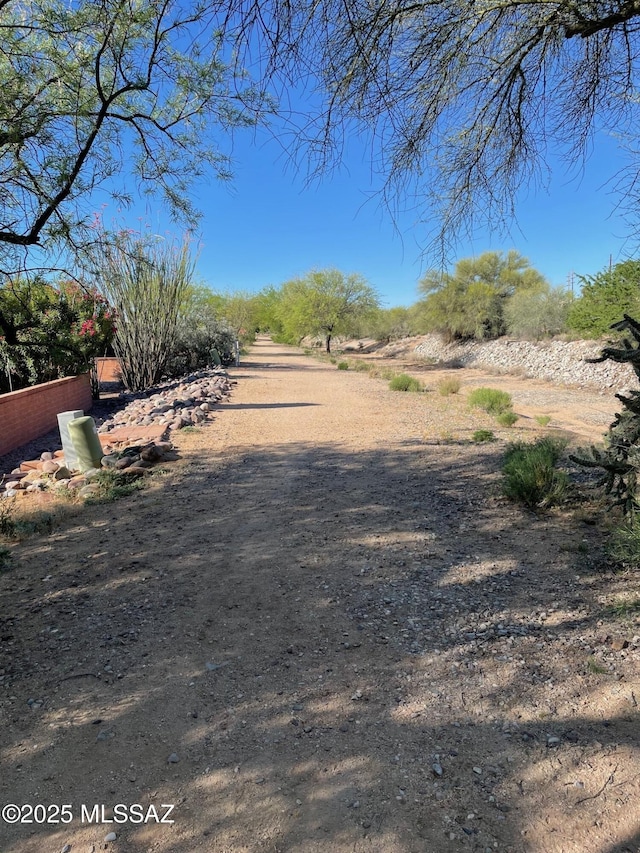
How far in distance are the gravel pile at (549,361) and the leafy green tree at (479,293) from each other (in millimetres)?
1547

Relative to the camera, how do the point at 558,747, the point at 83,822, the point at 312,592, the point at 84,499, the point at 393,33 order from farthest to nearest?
the point at 84,499 < the point at 312,592 < the point at 393,33 < the point at 558,747 < the point at 83,822

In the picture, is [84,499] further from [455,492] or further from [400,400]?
[400,400]

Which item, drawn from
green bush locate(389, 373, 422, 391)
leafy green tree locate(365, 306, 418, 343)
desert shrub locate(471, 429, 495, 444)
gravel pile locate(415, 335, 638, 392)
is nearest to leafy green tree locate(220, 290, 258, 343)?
leafy green tree locate(365, 306, 418, 343)

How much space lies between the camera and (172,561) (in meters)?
4.54

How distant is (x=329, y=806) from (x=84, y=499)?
5119 millimetres

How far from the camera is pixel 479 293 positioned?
38.9 m

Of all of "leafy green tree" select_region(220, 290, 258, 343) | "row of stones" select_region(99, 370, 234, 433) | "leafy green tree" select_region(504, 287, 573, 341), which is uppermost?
"leafy green tree" select_region(220, 290, 258, 343)

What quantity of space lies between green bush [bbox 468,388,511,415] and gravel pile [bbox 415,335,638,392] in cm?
1088

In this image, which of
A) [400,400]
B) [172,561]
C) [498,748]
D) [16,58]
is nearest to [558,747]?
[498,748]

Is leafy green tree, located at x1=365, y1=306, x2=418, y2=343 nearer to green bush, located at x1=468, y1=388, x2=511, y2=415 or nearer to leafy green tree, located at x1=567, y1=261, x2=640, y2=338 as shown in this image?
leafy green tree, located at x1=567, y1=261, x2=640, y2=338

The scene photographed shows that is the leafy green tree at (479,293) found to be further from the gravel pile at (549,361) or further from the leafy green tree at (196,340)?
the leafy green tree at (196,340)

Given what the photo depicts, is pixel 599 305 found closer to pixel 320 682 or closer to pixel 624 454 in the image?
pixel 624 454

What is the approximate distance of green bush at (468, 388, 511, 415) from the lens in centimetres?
1250

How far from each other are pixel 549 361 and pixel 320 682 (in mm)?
28924
